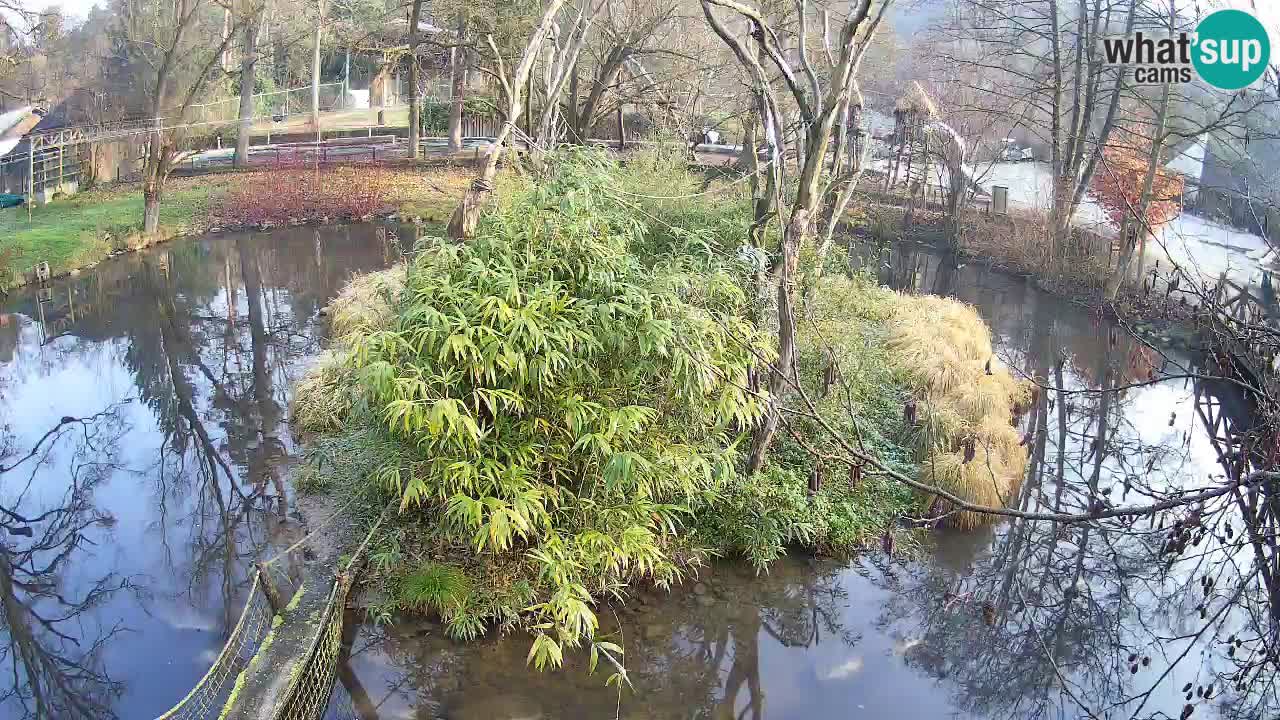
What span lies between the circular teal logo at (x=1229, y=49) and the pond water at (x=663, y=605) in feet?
9.64

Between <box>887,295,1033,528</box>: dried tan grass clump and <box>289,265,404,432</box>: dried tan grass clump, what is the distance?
13.9ft

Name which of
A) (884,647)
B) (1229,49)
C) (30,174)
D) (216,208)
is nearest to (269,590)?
(884,647)

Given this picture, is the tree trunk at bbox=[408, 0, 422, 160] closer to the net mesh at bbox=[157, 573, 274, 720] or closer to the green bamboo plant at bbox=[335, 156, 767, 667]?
the green bamboo plant at bbox=[335, 156, 767, 667]

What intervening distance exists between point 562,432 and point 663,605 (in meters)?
1.58

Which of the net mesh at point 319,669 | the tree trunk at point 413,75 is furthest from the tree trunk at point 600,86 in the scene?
the net mesh at point 319,669

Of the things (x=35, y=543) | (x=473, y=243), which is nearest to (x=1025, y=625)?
(x=473, y=243)

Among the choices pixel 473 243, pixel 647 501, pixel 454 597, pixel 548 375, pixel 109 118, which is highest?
pixel 109 118

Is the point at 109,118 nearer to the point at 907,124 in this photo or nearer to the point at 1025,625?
the point at 907,124

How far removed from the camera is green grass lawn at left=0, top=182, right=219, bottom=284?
567 inches

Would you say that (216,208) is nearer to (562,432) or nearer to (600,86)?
(600,86)

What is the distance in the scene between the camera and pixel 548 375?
227 inches

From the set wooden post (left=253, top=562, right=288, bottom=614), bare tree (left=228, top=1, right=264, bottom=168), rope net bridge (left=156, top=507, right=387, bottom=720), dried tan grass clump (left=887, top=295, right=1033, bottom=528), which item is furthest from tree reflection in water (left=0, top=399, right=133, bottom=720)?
bare tree (left=228, top=1, right=264, bottom=168)

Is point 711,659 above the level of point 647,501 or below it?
below

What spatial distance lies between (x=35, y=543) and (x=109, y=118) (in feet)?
54.5
